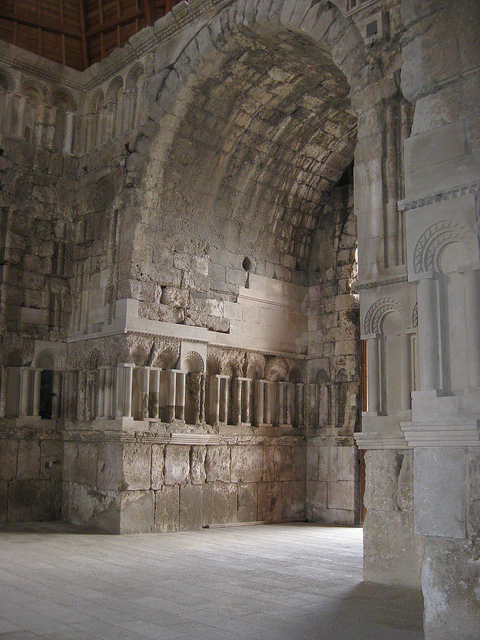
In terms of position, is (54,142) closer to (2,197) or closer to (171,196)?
(2,197)

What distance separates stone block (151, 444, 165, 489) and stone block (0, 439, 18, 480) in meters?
2.13

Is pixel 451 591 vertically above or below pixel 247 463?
below

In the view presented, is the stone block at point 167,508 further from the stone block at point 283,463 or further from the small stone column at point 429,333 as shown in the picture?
the small stone column at point 429,333

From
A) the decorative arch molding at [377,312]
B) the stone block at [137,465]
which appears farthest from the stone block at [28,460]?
the decorative arch molding at [377,312]

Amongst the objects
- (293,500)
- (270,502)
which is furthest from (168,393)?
(293,500)

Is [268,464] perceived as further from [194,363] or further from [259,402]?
[194,363]

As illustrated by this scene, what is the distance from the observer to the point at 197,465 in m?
9.93

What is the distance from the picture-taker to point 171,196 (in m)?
10.0

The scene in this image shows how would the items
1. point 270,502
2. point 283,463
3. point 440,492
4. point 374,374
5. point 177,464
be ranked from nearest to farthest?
1. point 440,492
2. point 374,374
3. point 177,464
4. point 270,502
5. point 283,463

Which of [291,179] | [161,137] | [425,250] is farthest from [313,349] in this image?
[425,250]

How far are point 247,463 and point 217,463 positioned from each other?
0.61 m

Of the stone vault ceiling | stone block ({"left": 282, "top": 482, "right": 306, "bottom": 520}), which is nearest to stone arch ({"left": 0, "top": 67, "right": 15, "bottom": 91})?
the stone vault ceiling

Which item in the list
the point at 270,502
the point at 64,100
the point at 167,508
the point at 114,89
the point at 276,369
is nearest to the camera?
the point at 167,508

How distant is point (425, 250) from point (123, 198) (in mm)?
6259
